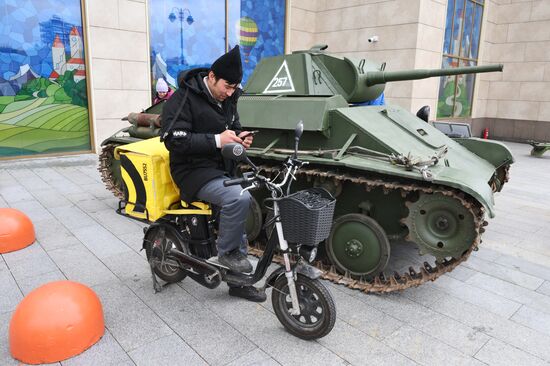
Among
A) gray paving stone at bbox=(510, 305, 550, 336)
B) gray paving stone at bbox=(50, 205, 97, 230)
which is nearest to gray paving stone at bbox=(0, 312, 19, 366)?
gray paving stone at bbox=(50, 205, 97, 230)

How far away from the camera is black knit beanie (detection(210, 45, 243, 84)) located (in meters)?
3.44

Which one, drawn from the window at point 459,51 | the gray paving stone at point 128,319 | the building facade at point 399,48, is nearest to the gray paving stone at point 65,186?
the building facade at point 399,48

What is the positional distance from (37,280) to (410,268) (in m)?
3.71

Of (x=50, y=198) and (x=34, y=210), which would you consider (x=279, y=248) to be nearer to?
(x=34, y=210)

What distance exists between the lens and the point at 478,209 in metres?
4.04

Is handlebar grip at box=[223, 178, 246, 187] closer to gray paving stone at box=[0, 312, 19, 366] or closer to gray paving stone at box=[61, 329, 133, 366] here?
gray paving stone at box=[61, 329, 133, 366]

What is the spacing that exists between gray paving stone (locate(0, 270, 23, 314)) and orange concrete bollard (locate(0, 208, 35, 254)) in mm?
622

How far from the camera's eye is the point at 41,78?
424 inches

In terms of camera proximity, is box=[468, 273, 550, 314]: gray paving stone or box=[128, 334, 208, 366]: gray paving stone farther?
box=[468, 273, 550, 314]: gray paving stone

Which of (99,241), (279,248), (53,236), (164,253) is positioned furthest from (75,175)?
(279,248)

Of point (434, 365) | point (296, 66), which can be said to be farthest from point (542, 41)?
point (434, 365)

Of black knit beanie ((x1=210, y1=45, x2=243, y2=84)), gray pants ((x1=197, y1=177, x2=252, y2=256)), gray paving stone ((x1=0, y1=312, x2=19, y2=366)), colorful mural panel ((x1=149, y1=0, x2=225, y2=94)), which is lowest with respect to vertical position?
gray paving stone ((x1=0, y1=312, x2=19, y2=366))

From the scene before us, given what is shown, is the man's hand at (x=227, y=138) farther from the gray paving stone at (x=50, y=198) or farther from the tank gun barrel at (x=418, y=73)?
the gray paving stone at (x=50, y=198)

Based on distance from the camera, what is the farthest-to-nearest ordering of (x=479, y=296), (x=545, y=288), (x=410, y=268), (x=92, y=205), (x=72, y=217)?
(x=92, y=205)
(x=72, y=217)
(x=545, y=288)
(x=479, y=296)
(x=410, y=268)
